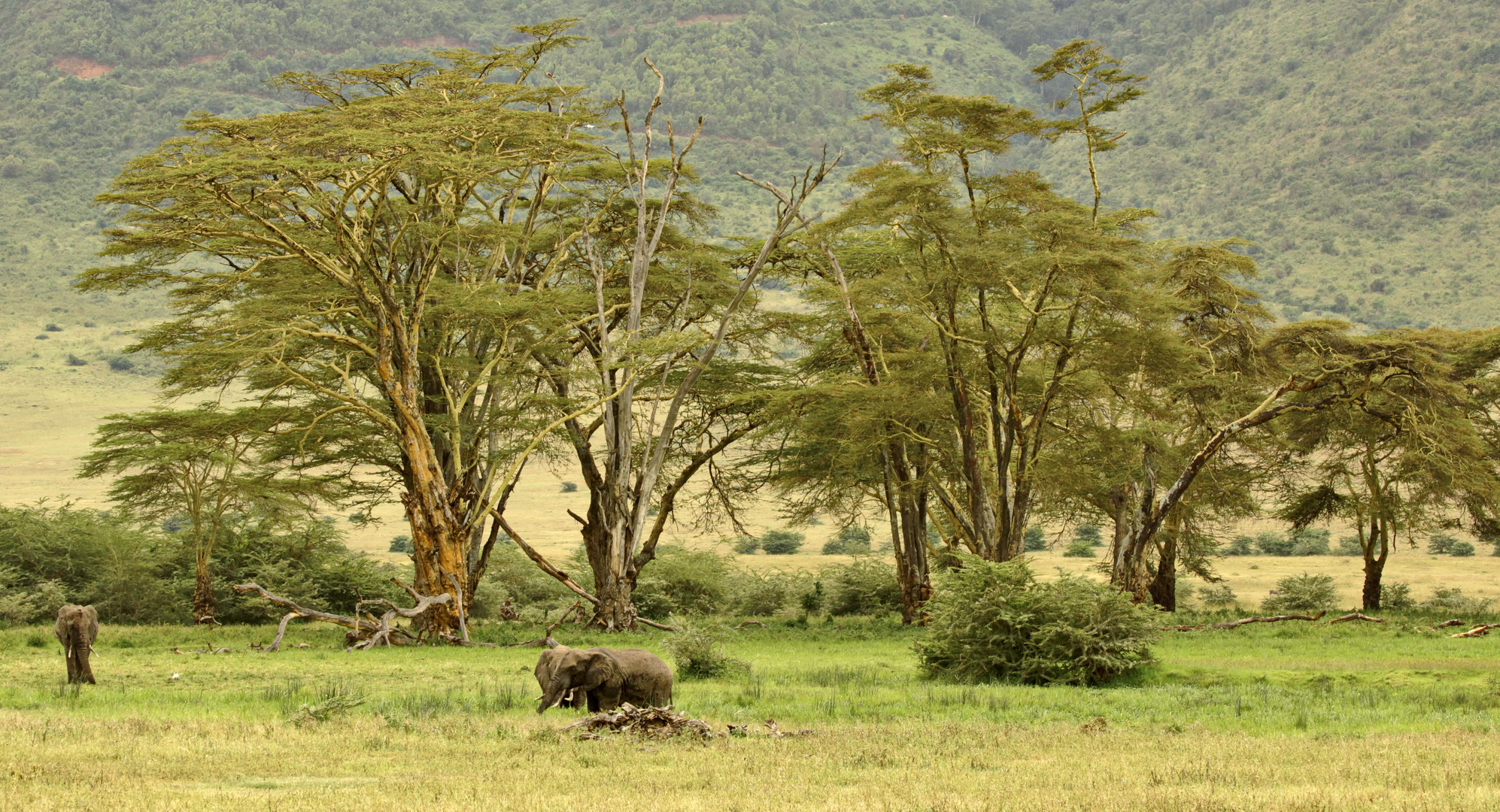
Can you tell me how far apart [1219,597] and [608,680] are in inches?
1203

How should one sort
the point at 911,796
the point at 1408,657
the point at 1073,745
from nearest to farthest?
the point at 911,796 < the point at 1073,745 < the point at 1408,657

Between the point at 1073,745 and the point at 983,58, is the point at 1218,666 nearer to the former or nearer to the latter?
the point at 1073,745

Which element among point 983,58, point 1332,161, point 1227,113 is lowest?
point 1332,161

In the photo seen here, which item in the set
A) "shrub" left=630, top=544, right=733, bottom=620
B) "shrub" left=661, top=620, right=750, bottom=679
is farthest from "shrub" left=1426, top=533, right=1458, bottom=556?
"shrub" left=661, top=620, right=750, bottom=679

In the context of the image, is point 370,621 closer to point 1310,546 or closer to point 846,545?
point 846,545

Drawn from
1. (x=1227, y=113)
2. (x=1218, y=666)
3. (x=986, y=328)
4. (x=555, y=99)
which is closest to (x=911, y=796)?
(x=1218, y=666)

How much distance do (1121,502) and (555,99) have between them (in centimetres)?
1467

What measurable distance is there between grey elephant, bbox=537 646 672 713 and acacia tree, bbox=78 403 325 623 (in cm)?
1278

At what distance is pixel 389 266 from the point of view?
20484 mm

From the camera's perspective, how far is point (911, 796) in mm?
6977

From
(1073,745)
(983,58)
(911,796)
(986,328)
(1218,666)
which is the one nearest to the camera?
(911,796)

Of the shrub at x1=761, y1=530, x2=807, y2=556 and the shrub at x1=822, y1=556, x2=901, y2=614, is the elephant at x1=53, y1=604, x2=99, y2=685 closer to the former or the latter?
the shrub at x1=822, y1=556, x2=901, y2=614

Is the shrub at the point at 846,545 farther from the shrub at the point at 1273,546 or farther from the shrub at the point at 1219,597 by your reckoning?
the shrub at the point at 1273,546

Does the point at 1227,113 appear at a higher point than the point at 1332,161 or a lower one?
higher
